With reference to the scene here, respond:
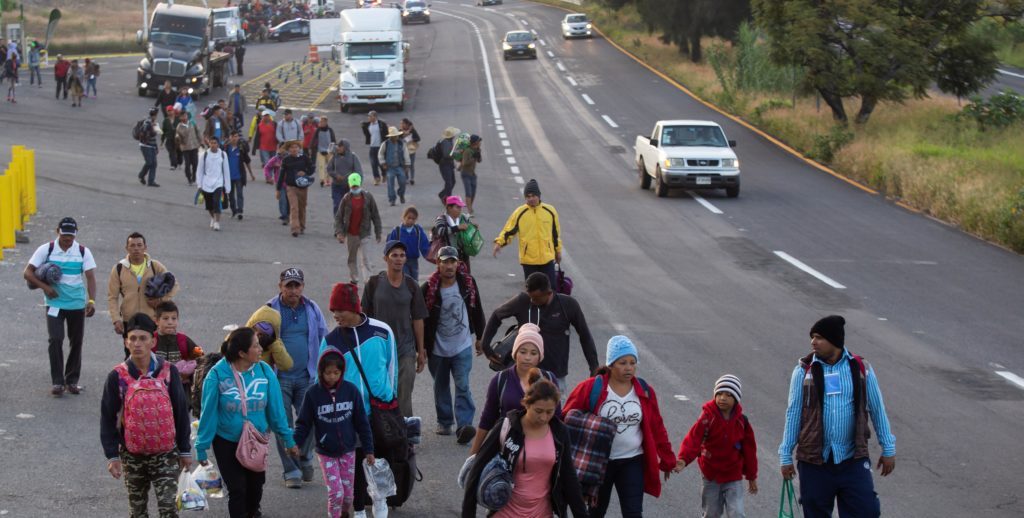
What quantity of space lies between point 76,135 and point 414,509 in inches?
1191

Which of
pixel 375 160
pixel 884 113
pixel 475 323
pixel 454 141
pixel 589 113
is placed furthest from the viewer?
pixel 589 113

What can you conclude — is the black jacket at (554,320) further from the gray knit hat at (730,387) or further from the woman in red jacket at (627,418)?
the woman in red jacket at (627,418)

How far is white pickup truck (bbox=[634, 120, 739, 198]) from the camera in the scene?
28.2 metres

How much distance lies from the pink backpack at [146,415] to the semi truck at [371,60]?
3929cm

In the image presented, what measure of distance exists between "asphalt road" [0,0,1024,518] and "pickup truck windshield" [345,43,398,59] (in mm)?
7641

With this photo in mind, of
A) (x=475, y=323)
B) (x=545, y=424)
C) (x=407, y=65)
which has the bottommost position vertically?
(x=407, y=65)

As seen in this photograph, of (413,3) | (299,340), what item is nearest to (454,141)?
(299,340)

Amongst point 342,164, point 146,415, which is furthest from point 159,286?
point 342,164

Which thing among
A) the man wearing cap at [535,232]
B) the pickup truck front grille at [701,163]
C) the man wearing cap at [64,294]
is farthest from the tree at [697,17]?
the man wearing cap at [64,294]

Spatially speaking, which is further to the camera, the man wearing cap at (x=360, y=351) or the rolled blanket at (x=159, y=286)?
the rolled blanket at (x=159, y=286)

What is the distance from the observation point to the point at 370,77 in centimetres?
4647

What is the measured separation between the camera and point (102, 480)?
30.9ft

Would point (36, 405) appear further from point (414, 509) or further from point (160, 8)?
point (160, 8)

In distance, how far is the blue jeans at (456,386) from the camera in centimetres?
1066
